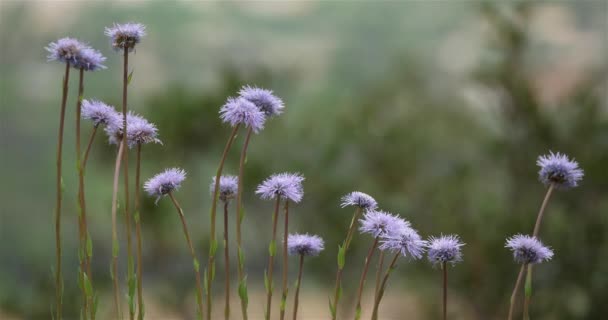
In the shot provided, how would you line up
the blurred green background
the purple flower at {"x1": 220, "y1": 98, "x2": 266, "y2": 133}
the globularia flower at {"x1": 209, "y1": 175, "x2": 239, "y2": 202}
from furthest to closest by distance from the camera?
the blurred green background → the globularia flower at {"x1": 209, "y1": 175, "x2": 239, "y2": 202} → the purple flower at {"x1": 220, "y1": 98, "x2": 266, "y2": 133}

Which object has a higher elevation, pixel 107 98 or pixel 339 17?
pixel 339 17

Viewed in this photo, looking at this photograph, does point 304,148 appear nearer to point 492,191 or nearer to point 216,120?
point 216,120

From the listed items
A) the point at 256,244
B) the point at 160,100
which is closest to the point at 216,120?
the point at 160,100

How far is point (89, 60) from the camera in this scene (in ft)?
4.35

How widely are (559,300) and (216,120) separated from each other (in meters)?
3.55

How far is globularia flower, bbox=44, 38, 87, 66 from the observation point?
1.31 m

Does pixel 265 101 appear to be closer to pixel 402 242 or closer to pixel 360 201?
pixel 360 201

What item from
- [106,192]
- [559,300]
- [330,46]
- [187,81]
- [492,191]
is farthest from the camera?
[330,46]

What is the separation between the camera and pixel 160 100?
668 cm

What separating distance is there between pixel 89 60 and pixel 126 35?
88mm

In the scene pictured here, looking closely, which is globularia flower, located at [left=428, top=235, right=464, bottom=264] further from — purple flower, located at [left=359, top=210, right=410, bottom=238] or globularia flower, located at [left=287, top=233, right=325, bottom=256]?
globularia flower, located at [left=287, top=233, right=325, bottom=256]

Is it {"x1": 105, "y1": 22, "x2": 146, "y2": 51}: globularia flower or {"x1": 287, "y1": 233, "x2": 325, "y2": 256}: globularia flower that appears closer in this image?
{"x1": 105, "y1": 22, "x2": 146, "y2": 51}: globularia flower

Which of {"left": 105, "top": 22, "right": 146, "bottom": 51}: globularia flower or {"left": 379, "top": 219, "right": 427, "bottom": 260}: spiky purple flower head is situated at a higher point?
{"left": 105, "top": 22, "right": 146, "bottom": 51}: globularia flower

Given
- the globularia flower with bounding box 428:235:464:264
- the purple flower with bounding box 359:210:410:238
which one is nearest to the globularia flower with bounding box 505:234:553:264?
the globularia flower with bounding box 428:235:464:264
